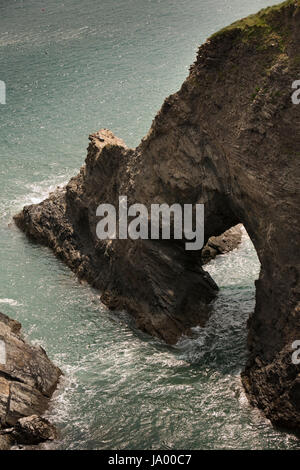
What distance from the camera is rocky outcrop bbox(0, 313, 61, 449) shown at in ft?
91.1

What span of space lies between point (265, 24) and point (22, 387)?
60.6 ft

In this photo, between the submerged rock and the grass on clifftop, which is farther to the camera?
the grass on clifftop

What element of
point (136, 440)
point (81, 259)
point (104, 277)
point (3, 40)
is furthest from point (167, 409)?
point (3, 40)

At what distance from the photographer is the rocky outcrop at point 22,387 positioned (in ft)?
91.1

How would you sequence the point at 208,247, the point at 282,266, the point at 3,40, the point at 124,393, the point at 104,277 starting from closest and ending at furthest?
1. the point at 282,266
2. the point at 124,393
3. the point at 104,277
4. the point at 208,247
5. the point at 3,40

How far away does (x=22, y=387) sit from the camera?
30.0 m

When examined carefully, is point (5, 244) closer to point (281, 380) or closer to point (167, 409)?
point (167, 409)

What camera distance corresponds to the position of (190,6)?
87.1 m

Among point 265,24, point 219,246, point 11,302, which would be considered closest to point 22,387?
point 11,302

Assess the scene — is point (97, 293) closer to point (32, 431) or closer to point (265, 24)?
point (32, 431)

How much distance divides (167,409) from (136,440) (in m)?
2.26

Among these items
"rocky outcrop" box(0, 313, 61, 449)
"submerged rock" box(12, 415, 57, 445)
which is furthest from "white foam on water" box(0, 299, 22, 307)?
"submerged rock" box(12, 415, 57, 445)

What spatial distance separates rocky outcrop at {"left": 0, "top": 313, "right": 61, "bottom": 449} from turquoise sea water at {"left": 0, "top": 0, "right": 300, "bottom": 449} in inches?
30.4

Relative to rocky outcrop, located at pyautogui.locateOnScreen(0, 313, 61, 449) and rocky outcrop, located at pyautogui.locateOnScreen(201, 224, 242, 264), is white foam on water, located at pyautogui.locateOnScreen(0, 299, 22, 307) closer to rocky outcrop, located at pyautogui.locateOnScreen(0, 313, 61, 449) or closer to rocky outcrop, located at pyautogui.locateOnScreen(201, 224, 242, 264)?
rocky outcrop, located at pyautogui.locateOnScreen(0, 313, 61, 449)
